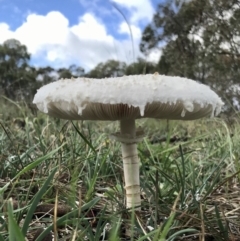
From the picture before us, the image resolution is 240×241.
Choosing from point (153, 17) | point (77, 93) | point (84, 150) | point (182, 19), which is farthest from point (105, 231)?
point (153, 17)

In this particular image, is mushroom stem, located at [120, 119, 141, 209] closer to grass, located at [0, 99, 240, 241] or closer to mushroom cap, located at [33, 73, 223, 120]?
grass, located at [0, 99, 240, 241]

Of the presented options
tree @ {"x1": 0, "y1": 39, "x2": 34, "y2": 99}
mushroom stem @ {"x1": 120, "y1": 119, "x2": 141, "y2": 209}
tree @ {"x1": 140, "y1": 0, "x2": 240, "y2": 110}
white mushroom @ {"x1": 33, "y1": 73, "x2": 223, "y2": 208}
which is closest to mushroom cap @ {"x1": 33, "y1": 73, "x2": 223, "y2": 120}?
white mushroom @ {"x1": 33, "y1": 73, "x2": 223, "y2": 208}

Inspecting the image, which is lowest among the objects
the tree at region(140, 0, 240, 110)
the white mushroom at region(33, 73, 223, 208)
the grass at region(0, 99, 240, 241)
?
the grass at region(0, 99, 240, 241)

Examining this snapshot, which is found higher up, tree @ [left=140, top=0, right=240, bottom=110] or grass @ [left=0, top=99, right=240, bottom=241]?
tree @ [left=140, top=0, right=240, bottom=110]

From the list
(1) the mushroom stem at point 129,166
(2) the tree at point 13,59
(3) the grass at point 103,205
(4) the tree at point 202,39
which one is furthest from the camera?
(2) the tree at point 13,59

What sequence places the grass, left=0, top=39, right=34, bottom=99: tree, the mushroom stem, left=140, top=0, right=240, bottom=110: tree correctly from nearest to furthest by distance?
the grass < the mushroom stem < left=140, top=0, right=240, bottom=110: tree < left=0, top=39, right=34, bottom=99: tree

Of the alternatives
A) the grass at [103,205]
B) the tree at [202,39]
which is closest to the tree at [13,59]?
the tree at [202,39]

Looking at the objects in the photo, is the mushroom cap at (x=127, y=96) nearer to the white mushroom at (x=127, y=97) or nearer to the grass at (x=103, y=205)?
the white mushroom at (x=127, y=97)
